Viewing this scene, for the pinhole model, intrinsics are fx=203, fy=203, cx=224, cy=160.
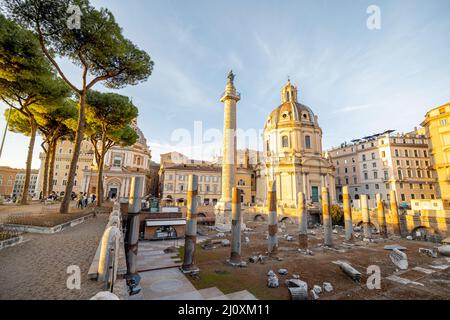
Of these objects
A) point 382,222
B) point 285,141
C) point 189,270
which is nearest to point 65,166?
point 285,141

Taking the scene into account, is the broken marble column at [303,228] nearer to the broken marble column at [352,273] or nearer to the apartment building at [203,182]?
the broken marble column at [352,273]

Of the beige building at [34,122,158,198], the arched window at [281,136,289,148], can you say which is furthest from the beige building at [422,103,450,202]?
the beige building at [34,122,158,198]

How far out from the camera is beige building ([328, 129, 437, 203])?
4025 centimetres

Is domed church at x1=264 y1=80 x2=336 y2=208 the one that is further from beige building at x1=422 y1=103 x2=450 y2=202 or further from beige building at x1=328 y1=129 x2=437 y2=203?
beige building at x1=422 y1=103 x2=450 y2=202

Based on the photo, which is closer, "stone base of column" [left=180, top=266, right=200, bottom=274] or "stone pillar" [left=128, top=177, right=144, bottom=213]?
"stone pillar" [left=128, top=177, right=144, bottom=213]

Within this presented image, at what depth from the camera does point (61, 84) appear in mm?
21125

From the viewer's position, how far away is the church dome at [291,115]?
40344 mm

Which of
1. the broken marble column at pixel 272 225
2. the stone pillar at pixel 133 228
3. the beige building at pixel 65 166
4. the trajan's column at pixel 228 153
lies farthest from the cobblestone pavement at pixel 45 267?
the beige building at pixel 65 166

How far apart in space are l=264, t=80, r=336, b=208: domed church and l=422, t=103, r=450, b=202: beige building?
14248mm

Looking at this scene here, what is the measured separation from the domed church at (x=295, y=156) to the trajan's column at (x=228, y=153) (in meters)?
14.2
